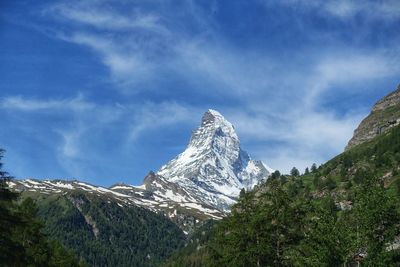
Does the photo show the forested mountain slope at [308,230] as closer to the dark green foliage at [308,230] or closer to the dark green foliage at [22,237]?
the dark green foliage at [308,230]

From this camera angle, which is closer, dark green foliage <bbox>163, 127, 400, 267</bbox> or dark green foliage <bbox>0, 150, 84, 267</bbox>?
dark green foliage <bbox>0, 150, 84, 267</bbox>

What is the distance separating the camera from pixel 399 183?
4697 inches

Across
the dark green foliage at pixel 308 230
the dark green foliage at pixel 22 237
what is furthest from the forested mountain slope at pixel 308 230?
the dark green foliage at pixel 22 237

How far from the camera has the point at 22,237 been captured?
A: 55688 millimetres

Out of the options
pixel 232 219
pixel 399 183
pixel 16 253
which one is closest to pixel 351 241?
pixel 232 219

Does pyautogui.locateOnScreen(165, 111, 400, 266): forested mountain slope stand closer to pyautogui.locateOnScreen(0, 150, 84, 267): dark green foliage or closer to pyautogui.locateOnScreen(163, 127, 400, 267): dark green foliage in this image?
pyautogui.locateOnScreen(163, 127, 400, 267): dark green foliage

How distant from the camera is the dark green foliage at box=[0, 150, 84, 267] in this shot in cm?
3053

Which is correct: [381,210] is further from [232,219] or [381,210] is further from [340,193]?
[340,193]

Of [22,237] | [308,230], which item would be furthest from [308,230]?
[22,237]

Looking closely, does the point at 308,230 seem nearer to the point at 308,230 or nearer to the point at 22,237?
the point at 308,230

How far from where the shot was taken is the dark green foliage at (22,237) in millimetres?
30531

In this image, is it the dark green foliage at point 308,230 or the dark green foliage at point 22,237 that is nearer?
the dark green foliage at point 22,237

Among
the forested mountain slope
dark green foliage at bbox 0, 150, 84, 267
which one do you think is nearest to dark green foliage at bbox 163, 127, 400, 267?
the forested mountain slope

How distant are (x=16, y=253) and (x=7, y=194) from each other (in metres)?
3.66
